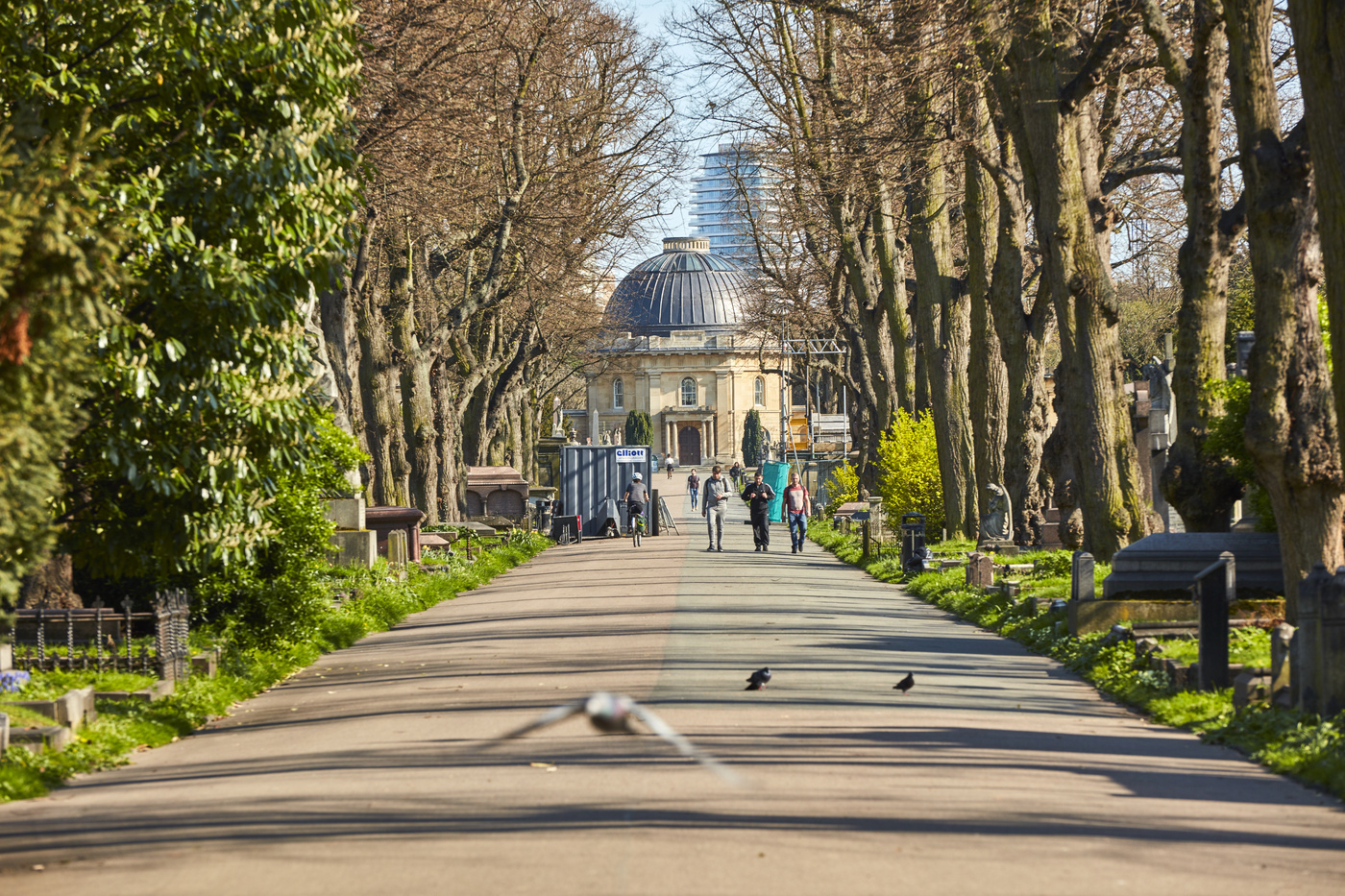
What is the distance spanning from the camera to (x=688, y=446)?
14125 centimetres

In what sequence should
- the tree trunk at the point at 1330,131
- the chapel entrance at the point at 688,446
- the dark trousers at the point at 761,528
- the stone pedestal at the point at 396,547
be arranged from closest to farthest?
1. the tree trunk at the point at 1330,131
2. the stone pedestal at the point at 396,547
3. the dark trousers at the point at 761,528
4. the chapel entrance at the point at 688,446

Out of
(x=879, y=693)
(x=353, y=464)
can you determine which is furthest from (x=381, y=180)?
(x=879, y=693)

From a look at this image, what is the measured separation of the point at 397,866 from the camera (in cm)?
Answer: 617

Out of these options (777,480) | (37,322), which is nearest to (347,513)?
(37,322)

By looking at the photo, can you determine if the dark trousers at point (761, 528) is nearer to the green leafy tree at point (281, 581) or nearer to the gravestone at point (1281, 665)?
the green leafy tree at point (281, 581)

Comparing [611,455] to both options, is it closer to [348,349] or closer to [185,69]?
[348,349]

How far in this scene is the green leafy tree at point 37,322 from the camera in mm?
5840

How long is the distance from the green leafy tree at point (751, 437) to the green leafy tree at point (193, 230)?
11510cm

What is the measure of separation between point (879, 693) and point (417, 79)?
12563mm

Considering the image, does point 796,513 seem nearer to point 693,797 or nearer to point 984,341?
point 984,341

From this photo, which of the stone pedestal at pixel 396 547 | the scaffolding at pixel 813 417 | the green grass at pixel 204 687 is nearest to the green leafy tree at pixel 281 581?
the green grass at pixel 204 687

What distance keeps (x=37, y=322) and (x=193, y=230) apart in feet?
14.8

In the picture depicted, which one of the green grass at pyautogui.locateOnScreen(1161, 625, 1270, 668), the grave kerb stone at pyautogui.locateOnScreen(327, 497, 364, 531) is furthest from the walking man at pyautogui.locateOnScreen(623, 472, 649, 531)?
the green grass at pyautogui.locateOnScreen(1161, 625, 1270, 668)

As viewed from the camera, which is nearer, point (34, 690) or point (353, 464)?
point (34, 690)
